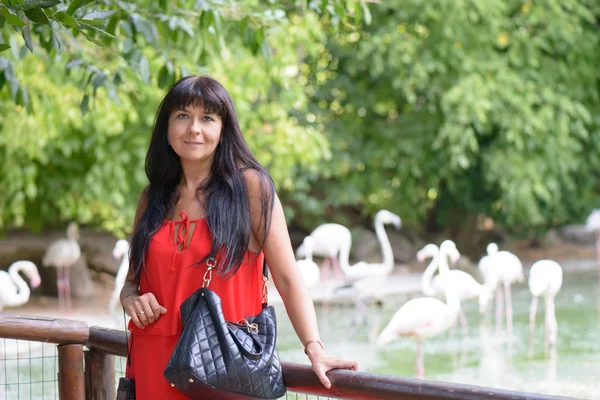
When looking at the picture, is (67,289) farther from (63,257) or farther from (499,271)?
(499,271)

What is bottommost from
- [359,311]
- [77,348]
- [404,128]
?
[77,348]

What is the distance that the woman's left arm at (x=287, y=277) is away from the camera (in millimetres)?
2336

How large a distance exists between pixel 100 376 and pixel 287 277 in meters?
1.01

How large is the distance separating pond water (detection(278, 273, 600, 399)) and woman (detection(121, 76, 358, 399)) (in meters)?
5.35

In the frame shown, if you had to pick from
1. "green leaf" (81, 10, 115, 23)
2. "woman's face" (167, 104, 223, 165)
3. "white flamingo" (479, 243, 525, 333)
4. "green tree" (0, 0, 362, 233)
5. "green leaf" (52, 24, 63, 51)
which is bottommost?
"woman's face" (167, 104, 223, 165)

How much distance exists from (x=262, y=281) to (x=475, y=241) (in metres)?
15.6

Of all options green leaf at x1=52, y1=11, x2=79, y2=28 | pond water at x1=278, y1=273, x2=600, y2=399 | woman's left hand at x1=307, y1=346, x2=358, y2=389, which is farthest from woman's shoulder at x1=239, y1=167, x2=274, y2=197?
pond water at x1=278, y1=273, x2=600, y2=399

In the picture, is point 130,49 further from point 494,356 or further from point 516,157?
point 516,157

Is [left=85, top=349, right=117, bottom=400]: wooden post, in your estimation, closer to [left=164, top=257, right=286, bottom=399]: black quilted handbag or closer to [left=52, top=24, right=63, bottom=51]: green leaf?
[left=164, top=257, right=286, bottom=399]: black quilted handbag

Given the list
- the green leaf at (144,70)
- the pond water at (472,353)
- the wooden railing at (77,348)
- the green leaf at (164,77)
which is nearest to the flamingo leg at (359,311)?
the pond water at (472,353)

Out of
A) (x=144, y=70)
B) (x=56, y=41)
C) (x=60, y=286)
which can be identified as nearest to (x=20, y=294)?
(x=60, y=286)

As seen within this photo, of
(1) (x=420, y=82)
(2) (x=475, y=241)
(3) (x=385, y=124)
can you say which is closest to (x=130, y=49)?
(1) (x=420, y=82)

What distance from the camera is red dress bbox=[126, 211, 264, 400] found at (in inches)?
92.8

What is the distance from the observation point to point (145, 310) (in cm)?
237
